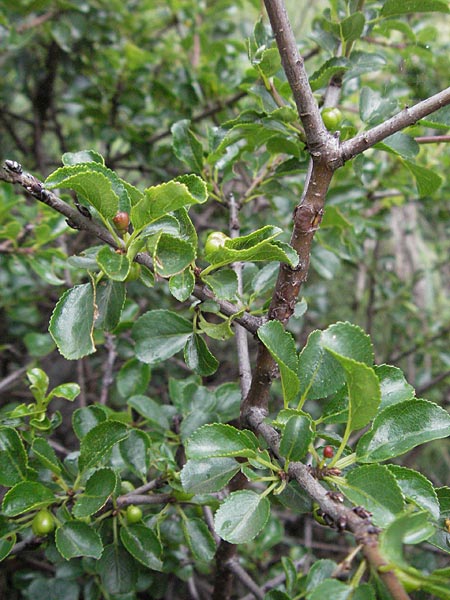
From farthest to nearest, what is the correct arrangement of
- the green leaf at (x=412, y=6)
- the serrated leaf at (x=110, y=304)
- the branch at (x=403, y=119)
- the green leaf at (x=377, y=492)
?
the green leaf at (x=412, y=6) < the serrated leaf at (x=110, y=304) < the branch at (x=403, y=119) < the green leaf at (x=377, y=492)

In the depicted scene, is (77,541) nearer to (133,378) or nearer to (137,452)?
(137,452)

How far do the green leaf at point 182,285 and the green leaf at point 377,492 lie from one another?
270mm

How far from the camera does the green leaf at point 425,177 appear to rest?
794 mm

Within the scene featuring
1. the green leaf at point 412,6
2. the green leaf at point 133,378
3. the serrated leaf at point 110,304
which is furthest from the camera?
the green leaf at point 133,378

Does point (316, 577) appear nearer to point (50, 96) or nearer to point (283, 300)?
point (283, 300)

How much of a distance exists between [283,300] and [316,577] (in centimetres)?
38

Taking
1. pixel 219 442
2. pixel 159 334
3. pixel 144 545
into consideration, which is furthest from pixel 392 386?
pixel 144 545

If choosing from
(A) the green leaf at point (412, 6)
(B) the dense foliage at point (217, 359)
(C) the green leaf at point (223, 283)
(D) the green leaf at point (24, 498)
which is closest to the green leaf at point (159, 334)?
(B) the dense foliage at point (217, 359)

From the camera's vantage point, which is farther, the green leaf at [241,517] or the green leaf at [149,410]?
the green leaf at [149,410]

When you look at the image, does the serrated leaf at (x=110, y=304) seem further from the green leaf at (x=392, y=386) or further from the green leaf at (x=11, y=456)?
the green leaf at (x=392, y=386)

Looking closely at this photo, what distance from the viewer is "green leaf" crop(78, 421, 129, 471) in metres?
0.73

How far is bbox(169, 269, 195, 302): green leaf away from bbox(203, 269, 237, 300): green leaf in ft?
0.10

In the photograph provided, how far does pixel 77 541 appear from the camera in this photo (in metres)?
0.69

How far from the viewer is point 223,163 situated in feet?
3.05
